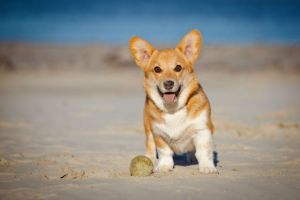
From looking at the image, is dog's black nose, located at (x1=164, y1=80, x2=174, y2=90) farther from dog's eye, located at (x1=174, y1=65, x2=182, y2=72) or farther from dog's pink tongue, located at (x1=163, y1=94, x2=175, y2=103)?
dog's eye, located at (x1=174, y1=65, x2=182, y2=72)

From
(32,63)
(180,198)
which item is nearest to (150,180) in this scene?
(180,198)

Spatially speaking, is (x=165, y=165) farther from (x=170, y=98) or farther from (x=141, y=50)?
(x=141, y=50)

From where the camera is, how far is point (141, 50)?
233 inches

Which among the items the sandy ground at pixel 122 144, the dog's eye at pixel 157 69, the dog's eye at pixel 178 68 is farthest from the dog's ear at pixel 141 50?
the sandy ground at pixel 122 144

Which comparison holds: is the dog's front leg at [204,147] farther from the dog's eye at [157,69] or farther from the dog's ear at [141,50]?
the dog's ear at [141,50]

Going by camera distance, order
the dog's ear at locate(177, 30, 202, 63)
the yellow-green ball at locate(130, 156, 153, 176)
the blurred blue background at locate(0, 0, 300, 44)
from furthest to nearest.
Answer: the blurred blue background at locate(0, 0, 300, 44)
the dog's ear at locate(177, 30, 202, 63)
the yellow-green ball at locate(130, 156, 153, 176)

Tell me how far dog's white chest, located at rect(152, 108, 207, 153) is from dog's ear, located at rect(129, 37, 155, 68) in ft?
2.44

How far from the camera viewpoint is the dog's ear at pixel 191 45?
578 centimetres

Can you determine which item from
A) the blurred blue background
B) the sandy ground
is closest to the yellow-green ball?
the sandy ground

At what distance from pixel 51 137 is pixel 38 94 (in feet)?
21.1

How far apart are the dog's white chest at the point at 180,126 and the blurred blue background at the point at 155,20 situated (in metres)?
21.4

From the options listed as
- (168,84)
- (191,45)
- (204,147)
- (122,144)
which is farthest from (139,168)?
(122,144)

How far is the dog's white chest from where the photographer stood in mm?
5465

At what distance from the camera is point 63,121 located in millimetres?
9250
